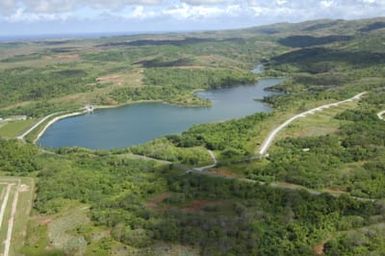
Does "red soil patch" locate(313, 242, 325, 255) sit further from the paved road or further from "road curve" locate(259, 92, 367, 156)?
"road curve" locate(259, 92, 367, 156)

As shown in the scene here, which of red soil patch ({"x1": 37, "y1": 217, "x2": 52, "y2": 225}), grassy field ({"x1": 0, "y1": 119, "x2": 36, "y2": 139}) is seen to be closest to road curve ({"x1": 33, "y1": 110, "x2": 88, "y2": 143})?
grassy field ({"x1": 0, "y1": 119, "x2": 36, "y2": 139})

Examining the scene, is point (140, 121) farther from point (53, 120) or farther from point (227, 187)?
point (227, 187)

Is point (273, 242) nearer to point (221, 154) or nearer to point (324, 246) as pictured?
point (324, 246)

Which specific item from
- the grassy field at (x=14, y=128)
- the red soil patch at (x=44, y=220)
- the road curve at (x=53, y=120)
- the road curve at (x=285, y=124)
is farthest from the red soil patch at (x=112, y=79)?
the red soil patch at (x=44, y=220)

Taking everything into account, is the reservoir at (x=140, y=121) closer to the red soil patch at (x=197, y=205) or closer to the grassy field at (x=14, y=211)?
the grassy field at (x=14, y=211)

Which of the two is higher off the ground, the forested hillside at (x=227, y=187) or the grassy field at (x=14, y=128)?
the forested hillside at (x=227, y=187)

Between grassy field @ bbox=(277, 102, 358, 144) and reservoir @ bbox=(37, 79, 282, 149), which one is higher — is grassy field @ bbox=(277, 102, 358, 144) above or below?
above
